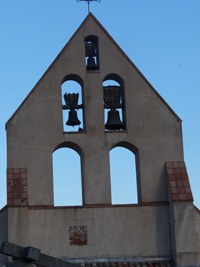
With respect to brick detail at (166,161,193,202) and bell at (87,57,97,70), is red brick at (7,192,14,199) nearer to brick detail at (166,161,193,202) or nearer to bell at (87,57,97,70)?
brick detail at (166,161,193,202)

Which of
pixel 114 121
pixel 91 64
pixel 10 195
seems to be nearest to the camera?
pixel 10 195

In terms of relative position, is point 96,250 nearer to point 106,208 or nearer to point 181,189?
point 106,208

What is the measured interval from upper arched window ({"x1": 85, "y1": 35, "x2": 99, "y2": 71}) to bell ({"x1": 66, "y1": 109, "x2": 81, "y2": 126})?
1654 mm

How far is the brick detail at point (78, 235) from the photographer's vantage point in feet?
89.9

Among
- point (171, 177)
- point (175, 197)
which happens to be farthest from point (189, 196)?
point (171, 177)

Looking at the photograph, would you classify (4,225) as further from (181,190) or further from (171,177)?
(181,190)

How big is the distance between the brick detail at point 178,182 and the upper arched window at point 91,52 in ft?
13.4

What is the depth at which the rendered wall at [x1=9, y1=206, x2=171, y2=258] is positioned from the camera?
2723 cm

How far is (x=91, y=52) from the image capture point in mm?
29594

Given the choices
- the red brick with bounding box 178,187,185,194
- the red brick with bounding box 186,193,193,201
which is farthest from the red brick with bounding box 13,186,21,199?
the red brick with bounding box 186,193,193,201

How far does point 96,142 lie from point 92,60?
2940 mm

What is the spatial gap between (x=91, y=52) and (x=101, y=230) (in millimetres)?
6008

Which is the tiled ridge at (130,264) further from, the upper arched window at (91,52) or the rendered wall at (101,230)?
the upper arched window at (91,52)

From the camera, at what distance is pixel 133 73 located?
29062 millimetres
